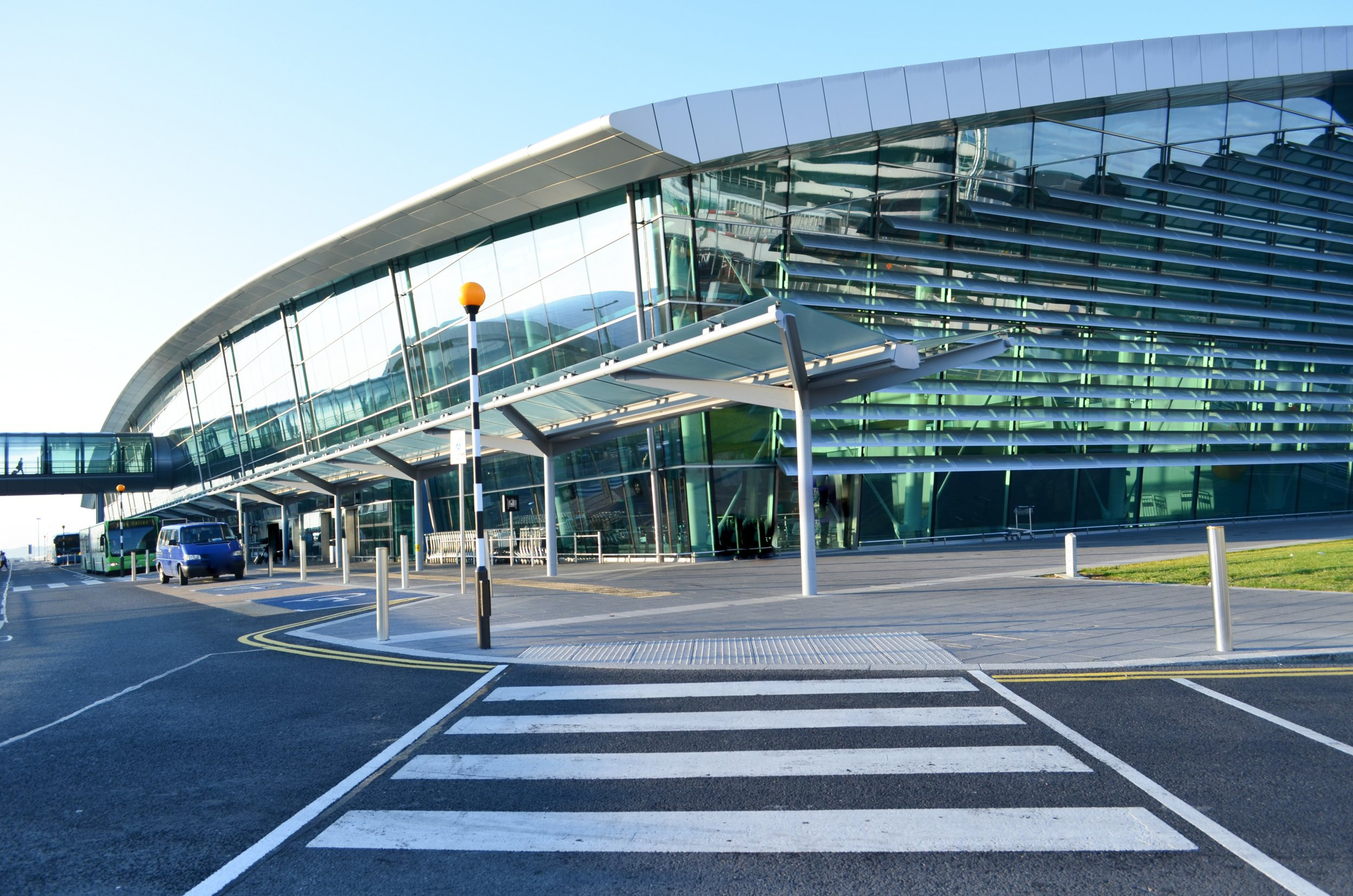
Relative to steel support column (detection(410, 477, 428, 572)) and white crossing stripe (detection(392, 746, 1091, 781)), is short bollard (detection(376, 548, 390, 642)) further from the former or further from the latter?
steel support column (detection(410, 477, 428, 572))

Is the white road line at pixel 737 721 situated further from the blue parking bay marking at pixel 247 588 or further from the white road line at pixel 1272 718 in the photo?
the blue parking bay marking at pixel 247 588

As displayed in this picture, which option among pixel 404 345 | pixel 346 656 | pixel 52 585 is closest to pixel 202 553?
pixel 404 345

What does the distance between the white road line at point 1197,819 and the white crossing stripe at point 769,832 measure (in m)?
0.20

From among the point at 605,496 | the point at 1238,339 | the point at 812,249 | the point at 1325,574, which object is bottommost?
the point at 1325,574

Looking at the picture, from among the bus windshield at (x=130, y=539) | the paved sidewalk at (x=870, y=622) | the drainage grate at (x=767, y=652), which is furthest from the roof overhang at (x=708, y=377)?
the bus windshield at (x=130, y=539)

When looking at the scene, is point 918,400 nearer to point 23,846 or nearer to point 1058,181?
point 1058,181

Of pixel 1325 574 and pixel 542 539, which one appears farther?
pixel 542 539

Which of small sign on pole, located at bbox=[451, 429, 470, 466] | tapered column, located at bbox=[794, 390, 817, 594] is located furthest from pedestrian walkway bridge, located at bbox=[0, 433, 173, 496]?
tapered column, located at bbox=[794, 390, 817, 594]

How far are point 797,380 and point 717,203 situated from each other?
37.7ft

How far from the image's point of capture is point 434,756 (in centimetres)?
625

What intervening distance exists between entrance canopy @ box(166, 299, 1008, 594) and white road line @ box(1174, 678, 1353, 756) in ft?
25.1

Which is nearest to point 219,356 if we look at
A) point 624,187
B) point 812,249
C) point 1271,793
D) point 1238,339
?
point 624,187

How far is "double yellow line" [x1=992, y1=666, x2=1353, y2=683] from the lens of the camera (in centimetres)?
805

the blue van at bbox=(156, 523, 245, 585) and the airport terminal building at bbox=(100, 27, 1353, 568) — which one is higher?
the airport terminal building at bbox=(100, 27, 1353, 568)
